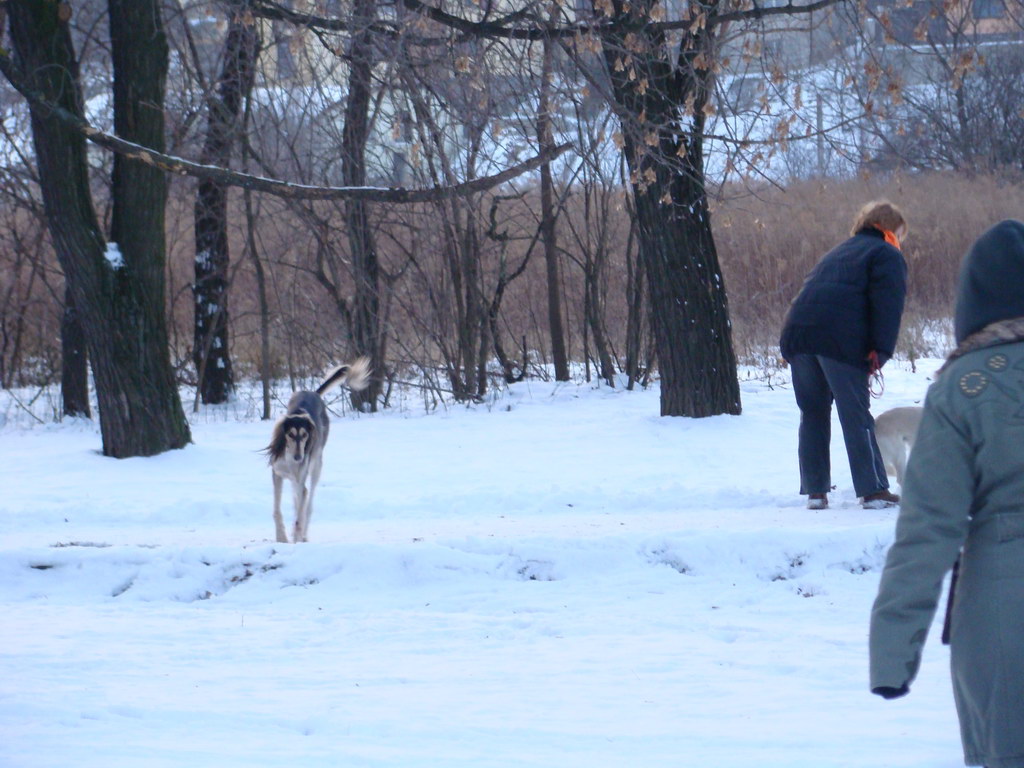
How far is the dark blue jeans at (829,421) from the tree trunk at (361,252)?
24.2 feet

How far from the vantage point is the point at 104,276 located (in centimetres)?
1082

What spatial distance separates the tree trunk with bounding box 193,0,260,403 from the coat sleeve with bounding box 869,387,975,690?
12.5 m

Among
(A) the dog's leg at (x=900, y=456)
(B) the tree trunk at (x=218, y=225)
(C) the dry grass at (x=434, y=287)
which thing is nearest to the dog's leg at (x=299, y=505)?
(A) the dog's leg at (x=900, y=456)

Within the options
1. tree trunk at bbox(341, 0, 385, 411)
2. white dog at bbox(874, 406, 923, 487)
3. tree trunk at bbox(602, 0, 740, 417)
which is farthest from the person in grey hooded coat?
tree trunk at bbox(341, 0, 385, 411)

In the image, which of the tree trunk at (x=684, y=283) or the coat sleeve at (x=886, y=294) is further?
the tree trunk at (x=684, y=283)

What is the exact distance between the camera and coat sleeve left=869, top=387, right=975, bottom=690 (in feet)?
8.11

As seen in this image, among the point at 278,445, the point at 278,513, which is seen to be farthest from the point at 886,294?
the point at 278,513

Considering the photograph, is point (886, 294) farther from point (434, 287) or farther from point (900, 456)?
point (434, 287)

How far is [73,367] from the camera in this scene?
49.1ft

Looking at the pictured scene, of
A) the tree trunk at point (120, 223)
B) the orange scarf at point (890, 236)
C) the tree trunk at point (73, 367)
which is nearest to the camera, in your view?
the orange scarf at point (890, 236)

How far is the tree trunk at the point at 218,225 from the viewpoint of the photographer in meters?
14.1

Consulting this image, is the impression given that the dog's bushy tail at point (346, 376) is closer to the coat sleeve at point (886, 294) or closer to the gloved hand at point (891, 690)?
the coat sleeve at point (886, 294)

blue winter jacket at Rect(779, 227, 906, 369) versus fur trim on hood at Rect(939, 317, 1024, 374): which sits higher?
blue winter jacket at Rect(779, 227, 906, 369)

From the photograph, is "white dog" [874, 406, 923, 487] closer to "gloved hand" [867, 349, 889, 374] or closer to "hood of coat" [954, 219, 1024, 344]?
"gloved hand" [867, 349, 889, 374]
